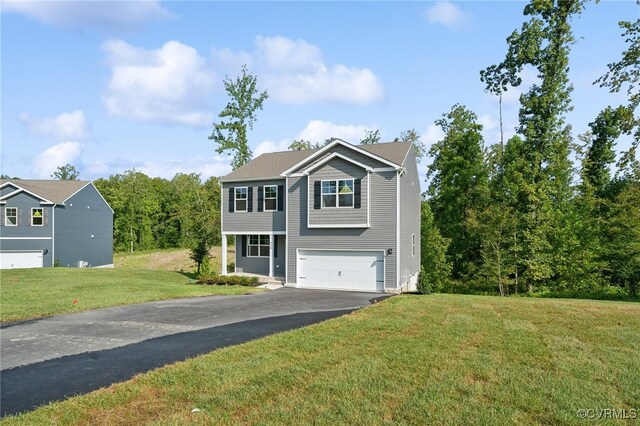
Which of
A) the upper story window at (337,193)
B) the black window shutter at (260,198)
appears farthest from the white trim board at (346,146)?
the black window shutter at (260,198)

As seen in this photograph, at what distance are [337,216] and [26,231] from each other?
2601 centimetres

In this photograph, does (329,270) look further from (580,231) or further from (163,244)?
(163,244)

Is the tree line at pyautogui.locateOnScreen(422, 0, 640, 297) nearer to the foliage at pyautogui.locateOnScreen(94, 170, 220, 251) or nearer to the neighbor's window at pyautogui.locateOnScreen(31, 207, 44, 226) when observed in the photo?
the neighbor's window at pyautogui.locateOnScreen(31, 207, 44, 226)

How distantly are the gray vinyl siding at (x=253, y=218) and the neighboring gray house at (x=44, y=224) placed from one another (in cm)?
1709

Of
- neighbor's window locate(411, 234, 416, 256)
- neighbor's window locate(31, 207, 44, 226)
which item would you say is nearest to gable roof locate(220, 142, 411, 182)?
neighbor's window locate(411, 234, 416, 256)

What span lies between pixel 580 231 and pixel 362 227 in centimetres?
1420

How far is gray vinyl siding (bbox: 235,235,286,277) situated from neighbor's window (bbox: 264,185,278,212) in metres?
1.86

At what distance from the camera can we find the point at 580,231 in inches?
987

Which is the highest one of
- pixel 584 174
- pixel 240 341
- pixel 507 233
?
pixel 584 174

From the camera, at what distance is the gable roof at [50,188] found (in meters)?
32.9

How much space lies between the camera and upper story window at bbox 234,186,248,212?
24.4m

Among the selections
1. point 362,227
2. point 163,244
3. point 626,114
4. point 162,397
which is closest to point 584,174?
point 626,114

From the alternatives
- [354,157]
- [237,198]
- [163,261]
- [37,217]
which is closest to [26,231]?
[37,217]

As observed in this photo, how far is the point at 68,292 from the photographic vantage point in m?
17.5
